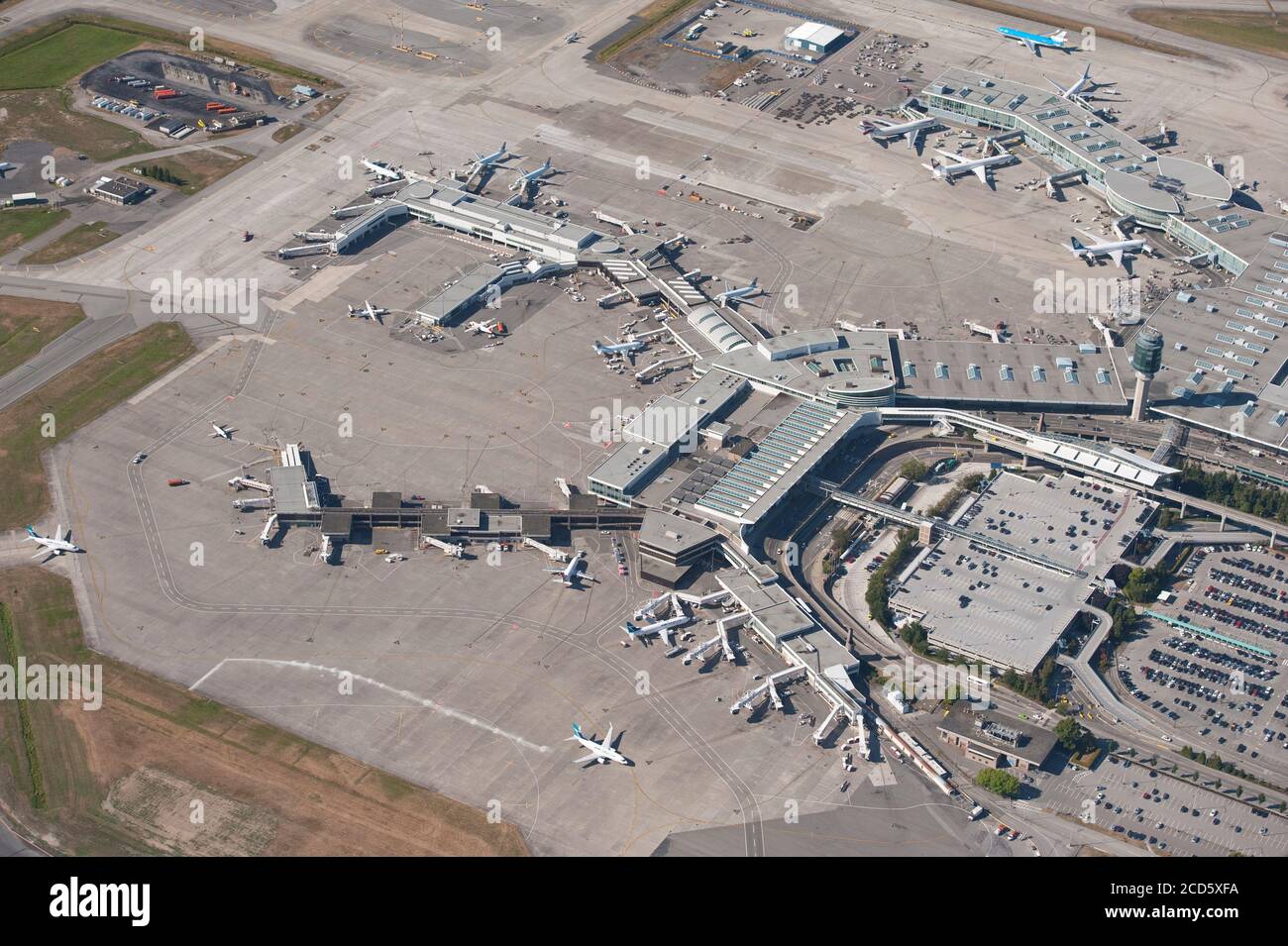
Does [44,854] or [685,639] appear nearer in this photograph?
[44,854]

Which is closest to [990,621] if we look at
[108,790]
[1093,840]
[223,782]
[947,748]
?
[947,748]

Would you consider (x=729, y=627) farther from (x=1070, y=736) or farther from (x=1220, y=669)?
(x=1220, y=669)

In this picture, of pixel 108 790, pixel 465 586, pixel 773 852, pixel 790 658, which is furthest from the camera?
pixel 465 586

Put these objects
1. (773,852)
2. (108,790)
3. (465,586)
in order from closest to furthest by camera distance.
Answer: (773,852), (108,790), (465,586)

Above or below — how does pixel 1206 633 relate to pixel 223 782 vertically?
above

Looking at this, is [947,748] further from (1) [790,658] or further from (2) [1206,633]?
(2) [1206,633]

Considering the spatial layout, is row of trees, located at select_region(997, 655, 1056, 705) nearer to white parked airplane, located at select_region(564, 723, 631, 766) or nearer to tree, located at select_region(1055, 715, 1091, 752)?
tree, located at select_region(1055, 715, 1091, 752)

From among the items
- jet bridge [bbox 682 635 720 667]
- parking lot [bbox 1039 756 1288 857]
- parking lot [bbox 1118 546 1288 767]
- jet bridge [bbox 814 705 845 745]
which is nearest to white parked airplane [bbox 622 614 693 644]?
jet bridge [bbox 682 635 720 667]
